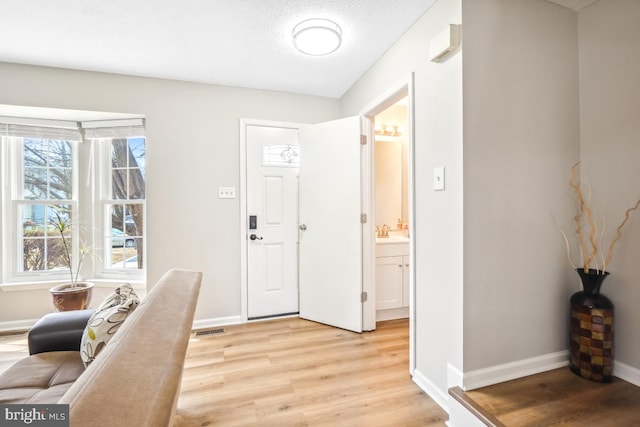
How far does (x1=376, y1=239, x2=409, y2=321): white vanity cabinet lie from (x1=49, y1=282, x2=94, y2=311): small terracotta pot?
2.74 m

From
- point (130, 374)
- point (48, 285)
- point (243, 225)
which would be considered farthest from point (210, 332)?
point (130, 374)

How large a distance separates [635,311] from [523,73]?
1.47 m

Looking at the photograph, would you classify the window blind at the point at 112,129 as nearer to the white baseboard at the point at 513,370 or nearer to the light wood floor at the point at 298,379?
the light wood floor at the point at 298,379

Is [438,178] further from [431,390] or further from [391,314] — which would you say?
[391,314]

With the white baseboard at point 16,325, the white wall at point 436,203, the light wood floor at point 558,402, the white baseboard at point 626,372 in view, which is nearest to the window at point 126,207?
the white baseboard at point 16,325

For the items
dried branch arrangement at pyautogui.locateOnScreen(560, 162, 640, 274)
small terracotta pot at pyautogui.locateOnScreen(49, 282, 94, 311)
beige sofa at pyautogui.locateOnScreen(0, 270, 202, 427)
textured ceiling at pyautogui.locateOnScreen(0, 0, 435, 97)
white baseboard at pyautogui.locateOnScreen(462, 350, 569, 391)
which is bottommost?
white baseboard at pyautogui.locateOnScreen(462, 350, 569, 391)

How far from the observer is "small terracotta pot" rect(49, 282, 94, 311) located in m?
2.48

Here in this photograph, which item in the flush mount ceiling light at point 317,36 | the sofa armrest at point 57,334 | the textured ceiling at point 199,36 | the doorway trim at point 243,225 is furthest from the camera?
the doorway trim at point 243,225

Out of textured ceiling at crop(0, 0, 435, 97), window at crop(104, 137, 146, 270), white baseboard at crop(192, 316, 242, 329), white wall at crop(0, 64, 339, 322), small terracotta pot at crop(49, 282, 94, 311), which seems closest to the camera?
textured ceiling at crop(0, 0, 435, 97)

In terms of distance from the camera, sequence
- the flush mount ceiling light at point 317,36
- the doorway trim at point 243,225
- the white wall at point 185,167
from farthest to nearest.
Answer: the doorway trim at point 243,225, the white wall at point 185,167, the flush mount ceiling light at point 317,36

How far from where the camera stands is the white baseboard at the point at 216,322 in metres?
2.84

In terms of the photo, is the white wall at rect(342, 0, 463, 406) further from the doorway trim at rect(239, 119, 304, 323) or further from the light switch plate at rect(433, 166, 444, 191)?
the doorway trim at rect(239, 119, 304, 323)

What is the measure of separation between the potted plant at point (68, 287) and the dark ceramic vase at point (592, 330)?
3715 mm

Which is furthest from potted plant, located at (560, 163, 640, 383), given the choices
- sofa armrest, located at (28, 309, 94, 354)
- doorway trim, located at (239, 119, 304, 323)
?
sofa armrest, located at (28, 309, 94, 354)
